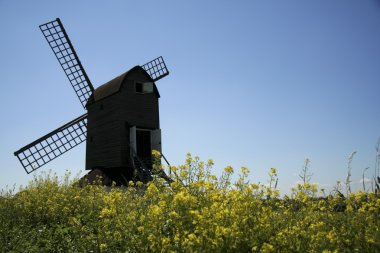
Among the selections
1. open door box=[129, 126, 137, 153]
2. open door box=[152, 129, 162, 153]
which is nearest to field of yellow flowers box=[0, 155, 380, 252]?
open door box=[129, 126, 137, 153]

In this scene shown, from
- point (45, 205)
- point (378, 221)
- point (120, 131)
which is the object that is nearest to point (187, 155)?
point (378, 221)

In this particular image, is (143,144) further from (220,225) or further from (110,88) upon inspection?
(220,225)

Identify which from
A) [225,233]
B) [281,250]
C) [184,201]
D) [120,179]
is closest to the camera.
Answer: [225,233]

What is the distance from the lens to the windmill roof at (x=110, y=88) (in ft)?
58.8

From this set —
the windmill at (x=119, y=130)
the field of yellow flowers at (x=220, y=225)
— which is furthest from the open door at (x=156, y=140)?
the field of yellow flowers at (x=220, y=225)

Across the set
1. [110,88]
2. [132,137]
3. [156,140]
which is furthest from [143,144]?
[110,88]

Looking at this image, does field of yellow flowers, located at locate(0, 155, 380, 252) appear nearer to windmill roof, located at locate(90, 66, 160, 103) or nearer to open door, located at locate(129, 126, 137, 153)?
open door, located at locate(129, 126, 137, 153)

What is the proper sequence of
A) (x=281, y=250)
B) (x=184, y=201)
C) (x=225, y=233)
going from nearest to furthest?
1. (x=225, y=233)
2. (x=281, y=250)
3. (x=184, y=201)

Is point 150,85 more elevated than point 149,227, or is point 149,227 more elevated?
point 150,85

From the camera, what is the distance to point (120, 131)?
56.6ft

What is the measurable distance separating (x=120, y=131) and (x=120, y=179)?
2421mm

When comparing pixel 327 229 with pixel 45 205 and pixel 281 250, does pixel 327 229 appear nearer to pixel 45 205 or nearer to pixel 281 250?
pixel 281 250

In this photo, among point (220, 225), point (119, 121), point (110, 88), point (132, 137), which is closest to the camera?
point (220, 225)

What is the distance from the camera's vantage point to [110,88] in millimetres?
18547
